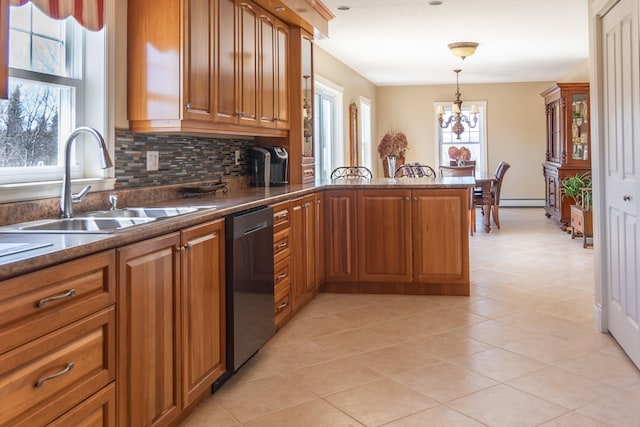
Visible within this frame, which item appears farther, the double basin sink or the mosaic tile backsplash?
the mosaic tile backsplash

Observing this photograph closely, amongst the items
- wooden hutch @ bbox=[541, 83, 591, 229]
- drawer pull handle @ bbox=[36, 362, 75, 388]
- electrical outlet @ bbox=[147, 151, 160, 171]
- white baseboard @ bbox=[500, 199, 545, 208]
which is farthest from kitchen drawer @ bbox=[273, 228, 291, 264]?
white baseboard @ bbox=[500, 199, 545, 208]

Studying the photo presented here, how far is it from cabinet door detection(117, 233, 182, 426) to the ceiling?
148 inches

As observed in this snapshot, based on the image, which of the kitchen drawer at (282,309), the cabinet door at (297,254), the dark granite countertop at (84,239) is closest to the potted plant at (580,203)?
the cabinet door at (297,254)

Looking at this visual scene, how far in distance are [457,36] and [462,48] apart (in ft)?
1.23

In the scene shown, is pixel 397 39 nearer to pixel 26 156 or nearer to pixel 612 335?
pixel 612 335

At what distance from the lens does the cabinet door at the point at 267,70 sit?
382 centimetres

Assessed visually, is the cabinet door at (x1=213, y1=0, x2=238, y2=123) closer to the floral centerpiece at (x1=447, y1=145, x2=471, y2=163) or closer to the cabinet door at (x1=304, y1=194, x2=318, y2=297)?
the cabinet door at (x1=304, y1=194, x2=318, y2=297)

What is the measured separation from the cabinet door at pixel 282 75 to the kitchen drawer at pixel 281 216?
94cm

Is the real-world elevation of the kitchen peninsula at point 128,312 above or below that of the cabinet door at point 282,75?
below

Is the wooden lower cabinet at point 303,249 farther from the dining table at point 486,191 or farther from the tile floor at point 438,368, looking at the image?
the dining table at point 486,191

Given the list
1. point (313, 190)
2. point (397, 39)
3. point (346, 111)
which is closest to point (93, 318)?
point (313, 190)

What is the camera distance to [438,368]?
279 centimetres

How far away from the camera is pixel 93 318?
159 centimetres

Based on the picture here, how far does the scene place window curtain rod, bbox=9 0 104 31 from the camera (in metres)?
2.16
